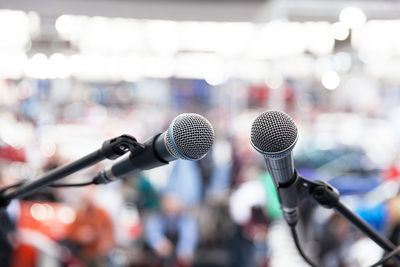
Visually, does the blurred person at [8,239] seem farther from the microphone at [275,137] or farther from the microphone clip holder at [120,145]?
the microphone at [275,137]

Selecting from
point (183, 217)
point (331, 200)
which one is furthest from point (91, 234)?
point (331, 200)

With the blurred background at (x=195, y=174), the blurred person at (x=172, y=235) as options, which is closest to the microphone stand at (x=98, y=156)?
the blurred background at (x=195, y=174)

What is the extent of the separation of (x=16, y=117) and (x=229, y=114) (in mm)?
6048

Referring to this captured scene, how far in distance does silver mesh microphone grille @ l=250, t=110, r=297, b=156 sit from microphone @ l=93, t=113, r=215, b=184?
0.15 metres

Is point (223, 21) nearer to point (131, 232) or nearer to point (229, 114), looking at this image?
point (131, 232)

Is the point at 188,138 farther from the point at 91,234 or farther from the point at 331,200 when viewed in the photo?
the point at 91,234

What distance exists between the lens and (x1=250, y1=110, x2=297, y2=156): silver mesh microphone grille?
51.2 inches

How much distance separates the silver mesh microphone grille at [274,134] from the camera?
130cm

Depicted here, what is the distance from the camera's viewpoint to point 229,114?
1504 cm

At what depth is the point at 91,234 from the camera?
5.29 metres

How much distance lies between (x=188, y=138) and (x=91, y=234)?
419 cm

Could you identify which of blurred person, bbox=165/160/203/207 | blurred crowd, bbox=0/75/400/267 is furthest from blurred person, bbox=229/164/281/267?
blurred person, bbox=165/160/203/207

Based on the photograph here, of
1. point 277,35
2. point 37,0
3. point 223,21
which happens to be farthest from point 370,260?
point 277,35

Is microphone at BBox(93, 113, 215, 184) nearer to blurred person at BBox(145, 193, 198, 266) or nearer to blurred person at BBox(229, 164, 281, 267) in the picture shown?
blurred person at BBox(145, 193, 198, 266)
